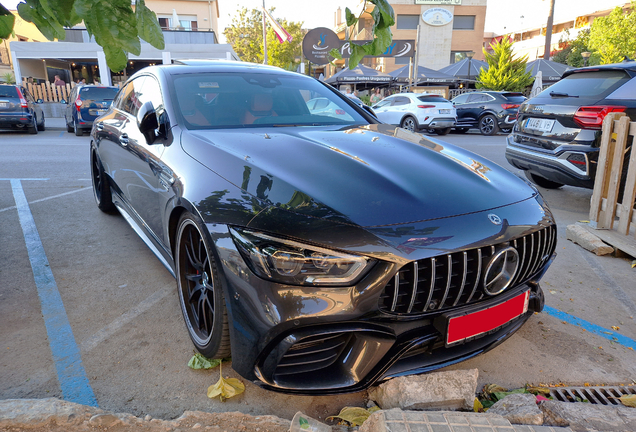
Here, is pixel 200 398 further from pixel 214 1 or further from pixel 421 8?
pixel 421 8

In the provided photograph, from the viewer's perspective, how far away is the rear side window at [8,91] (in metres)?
12.9

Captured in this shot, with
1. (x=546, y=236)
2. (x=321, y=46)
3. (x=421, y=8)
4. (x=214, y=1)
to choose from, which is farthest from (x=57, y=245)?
(x=421, y=8)

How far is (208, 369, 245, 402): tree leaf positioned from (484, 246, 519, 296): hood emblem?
1178 millimetres

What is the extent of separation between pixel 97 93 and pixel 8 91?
8.20 ft

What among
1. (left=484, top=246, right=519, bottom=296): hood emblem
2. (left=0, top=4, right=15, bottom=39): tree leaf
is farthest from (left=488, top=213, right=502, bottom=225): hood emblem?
(left=0, top=4, right=15, bottom=39): tree leaf

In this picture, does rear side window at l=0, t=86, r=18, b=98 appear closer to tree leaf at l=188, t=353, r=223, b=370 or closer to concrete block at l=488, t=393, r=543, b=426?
tree leaf at l=188, t=353, r=223, b=370

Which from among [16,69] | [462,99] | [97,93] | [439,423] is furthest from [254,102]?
[16,69]

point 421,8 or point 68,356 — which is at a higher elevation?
Result: point 421,8

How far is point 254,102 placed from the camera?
316cm

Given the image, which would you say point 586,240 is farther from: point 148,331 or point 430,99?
point 430,99

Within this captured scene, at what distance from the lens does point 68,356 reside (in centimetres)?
237

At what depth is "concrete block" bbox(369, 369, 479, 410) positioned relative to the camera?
192 cm

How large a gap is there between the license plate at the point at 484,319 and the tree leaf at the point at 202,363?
1.12m

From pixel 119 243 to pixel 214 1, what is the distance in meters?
32.1
